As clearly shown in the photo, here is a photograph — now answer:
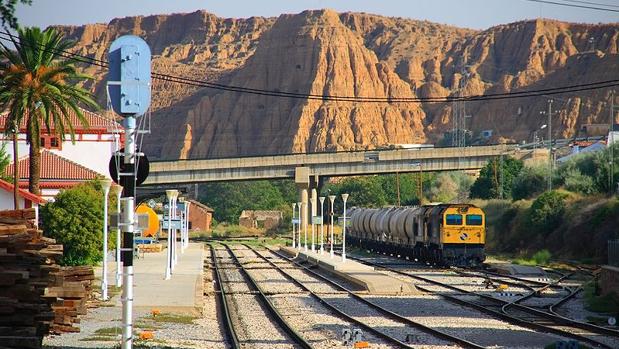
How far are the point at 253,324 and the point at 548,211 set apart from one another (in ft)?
164

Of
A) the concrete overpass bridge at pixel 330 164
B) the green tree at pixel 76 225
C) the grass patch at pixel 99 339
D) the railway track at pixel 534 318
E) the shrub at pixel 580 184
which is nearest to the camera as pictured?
A: the grass patch at pixel 99 339

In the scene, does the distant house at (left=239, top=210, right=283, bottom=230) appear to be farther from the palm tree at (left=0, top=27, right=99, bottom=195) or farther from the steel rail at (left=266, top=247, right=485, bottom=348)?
the steel rail at (left=266, top=247, right=485, bottom=348)

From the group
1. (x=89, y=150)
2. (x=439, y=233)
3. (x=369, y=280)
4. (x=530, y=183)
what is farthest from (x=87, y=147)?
(x=369, y=280)

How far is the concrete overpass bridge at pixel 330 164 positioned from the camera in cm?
12425

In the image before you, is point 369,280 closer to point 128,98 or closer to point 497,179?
point 128,98

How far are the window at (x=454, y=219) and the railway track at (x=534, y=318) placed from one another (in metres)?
15.1

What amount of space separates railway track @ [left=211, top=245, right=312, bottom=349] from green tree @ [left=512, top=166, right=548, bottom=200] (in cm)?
5799

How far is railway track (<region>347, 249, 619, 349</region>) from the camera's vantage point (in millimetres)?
24156

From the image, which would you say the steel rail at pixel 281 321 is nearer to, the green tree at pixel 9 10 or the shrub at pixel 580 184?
the green tree at pixel 9 10

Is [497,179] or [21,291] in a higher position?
[497,179]

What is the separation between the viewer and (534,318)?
28953 millimetres

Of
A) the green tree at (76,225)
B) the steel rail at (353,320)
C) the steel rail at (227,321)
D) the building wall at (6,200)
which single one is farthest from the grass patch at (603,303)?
the building wall at (6,200)

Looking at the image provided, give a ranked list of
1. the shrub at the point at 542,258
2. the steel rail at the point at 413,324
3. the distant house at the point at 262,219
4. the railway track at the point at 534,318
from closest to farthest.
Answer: the steel rail at the point at 413,324, the railway track at the point at 534,318, the shrub at the point at 542,258, the distant house at the point at 262,219

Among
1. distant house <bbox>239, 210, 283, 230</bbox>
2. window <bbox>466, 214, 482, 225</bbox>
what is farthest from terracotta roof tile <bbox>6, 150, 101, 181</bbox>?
distant house <bbox>239, 210, 283, 230</bbox>
